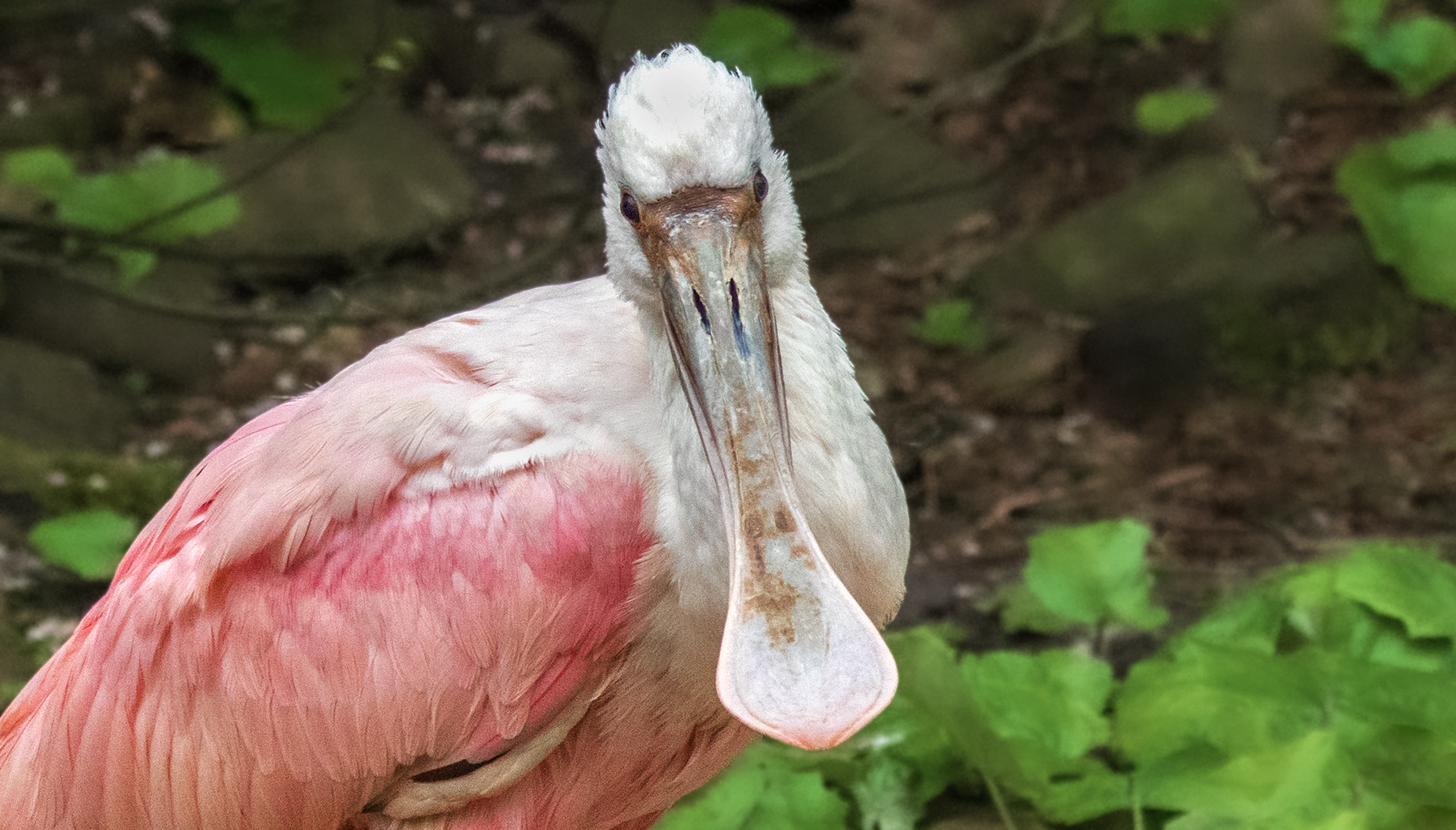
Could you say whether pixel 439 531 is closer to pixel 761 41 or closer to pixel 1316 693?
pixel 1316 693

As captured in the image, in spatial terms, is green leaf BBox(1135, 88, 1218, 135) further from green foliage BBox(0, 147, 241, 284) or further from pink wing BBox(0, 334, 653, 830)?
pink wing BBox(0, 334, 653, 830)

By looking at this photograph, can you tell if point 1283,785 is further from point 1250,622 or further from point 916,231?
point 916,231

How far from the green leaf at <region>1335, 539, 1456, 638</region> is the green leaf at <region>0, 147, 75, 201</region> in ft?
13.5

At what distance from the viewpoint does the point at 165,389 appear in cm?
538

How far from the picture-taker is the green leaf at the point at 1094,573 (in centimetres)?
328

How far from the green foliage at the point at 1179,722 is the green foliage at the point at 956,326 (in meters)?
2.17

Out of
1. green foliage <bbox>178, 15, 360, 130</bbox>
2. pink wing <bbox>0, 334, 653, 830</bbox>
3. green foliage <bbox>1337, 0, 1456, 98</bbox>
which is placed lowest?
pink wing <bbox>0, 334, 653, 830</bbox>

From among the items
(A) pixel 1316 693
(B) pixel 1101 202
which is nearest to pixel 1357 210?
(B) pixel 1101 202

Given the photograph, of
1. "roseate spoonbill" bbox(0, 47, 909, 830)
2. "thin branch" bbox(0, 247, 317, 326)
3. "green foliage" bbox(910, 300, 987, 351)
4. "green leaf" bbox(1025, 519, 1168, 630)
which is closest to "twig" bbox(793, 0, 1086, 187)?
"green foliage" bbox(910, 300, 987, 351)

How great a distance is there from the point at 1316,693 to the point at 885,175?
3479mm

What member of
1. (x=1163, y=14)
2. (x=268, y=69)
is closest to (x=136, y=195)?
(x=268, y=69)

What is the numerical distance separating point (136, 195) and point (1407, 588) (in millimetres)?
4049

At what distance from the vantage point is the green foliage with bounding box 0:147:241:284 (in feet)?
15.3

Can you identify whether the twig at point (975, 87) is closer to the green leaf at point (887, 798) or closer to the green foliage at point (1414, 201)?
the green foliage at point (1414, 201)
